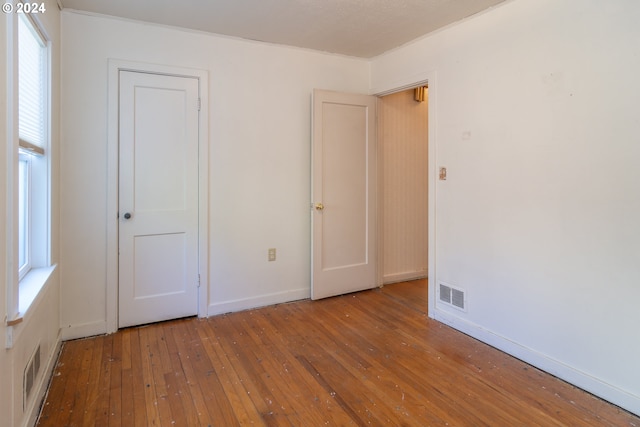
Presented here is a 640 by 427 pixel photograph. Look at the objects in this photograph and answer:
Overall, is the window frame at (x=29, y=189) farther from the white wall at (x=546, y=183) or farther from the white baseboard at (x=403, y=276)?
the white baseboard at (x=403, y=276)

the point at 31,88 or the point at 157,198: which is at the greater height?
the point at 31,88

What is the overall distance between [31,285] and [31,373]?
47cm

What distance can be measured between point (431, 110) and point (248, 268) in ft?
7.15

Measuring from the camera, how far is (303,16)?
275 centimetres

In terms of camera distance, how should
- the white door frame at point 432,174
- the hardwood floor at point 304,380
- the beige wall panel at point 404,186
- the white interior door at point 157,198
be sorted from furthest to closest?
the beige wall panel at point 404,186
the white door frame at point 432,174
the white interior door at point 157,198
the hardwood floor at point 304,380

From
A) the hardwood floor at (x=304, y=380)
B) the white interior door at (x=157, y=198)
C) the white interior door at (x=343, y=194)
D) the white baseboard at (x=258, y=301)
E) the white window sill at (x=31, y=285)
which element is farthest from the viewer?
the white interior door at (x=343, y=194)

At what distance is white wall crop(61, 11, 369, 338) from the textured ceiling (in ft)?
0.51

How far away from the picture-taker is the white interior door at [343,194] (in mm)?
3526

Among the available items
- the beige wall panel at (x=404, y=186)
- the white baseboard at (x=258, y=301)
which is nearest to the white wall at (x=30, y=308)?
the white baseboard at (x=258, y=301)

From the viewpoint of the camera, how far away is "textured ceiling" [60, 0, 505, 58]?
2.53 m

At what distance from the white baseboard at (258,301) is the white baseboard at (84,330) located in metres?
0.81

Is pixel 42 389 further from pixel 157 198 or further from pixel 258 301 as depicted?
pixel 258 301
